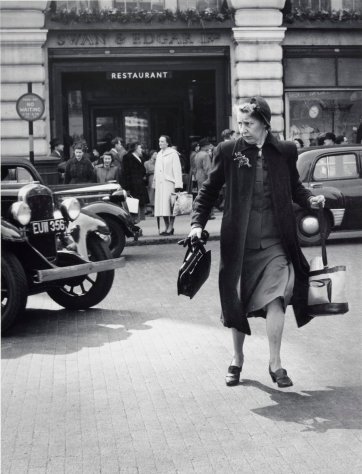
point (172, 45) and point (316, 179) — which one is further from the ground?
point (172, 45)

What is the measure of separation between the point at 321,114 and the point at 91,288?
1465 cm

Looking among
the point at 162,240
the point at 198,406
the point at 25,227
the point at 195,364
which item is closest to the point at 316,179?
the point at 162,240

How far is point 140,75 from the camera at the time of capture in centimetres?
2219

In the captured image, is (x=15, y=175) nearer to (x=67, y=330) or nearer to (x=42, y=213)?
(x=42, y=213)

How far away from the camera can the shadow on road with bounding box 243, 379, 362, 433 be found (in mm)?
5199

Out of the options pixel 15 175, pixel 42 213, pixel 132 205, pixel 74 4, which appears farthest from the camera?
pixel 74 4

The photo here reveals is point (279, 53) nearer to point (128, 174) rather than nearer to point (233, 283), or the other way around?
point (128, 174)

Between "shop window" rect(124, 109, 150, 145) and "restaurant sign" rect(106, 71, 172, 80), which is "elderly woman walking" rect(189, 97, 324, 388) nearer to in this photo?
"restaurant sign" rect(106, 71, 172, 80)

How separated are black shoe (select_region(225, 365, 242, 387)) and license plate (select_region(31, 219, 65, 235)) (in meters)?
3.27

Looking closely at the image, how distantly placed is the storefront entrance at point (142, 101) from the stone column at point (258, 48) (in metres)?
0.61

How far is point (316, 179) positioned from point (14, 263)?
7.61 metres

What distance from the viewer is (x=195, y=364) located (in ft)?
22.2

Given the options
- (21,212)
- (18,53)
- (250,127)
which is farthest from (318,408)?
(18,53)

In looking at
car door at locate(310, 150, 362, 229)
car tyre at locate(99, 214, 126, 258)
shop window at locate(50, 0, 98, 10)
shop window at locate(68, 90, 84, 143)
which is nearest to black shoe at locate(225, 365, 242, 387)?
car tyre at locate(99, 214, 126, 258)
